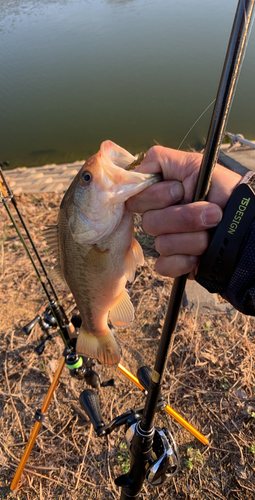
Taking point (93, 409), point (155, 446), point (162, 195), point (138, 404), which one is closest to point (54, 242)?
point (162, 195)

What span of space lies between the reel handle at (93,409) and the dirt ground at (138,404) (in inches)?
26.0

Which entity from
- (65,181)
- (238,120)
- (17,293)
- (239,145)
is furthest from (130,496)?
(238,120)

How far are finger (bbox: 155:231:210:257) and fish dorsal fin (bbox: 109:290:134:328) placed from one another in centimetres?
62

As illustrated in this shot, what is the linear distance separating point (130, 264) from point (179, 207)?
1.73 ft

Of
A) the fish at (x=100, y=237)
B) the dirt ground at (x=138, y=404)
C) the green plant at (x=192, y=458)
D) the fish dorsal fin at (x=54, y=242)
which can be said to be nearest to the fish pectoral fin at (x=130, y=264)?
the fish at (x=100, y=237)

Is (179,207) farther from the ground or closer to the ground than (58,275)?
farther from the ground

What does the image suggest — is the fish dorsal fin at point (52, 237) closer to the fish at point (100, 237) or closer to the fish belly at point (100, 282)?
the fish at point (100, 237)

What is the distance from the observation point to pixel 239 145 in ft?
23.9

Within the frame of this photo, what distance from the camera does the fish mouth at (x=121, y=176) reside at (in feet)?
4.20

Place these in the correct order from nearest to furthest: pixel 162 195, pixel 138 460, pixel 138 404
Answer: pixel 162 195, pixel 138 460, pixel 138 404

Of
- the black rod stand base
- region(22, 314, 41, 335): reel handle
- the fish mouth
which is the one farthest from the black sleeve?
region(22, 314, 41, 335): reel handle

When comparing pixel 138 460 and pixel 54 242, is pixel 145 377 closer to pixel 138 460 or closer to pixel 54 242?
pixel 138 460

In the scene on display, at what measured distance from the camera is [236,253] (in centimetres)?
116

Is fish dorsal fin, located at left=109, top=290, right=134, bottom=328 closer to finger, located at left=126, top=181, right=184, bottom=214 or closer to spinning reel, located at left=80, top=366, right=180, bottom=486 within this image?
spinning reel, located at left=80, top=366, right=180, bottom=486
